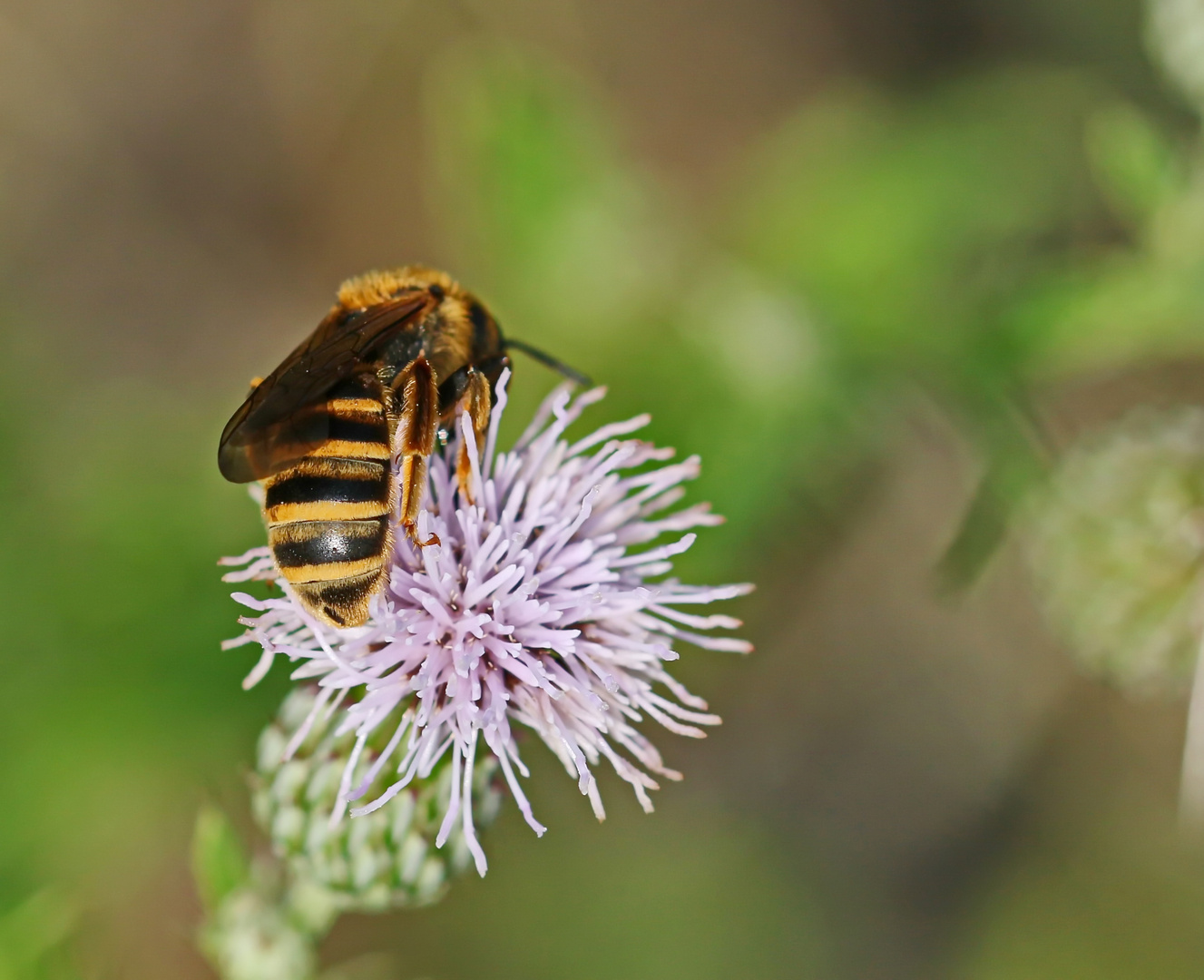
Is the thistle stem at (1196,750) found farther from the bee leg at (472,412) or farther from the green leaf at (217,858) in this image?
the green leaf at (217,858)

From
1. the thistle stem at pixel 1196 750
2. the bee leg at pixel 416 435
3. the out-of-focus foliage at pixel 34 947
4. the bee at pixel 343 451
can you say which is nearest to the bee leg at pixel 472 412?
the bee at pixel 343 451

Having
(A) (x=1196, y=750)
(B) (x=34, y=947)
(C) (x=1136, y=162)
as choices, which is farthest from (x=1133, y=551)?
(B) (x=34, y=947)

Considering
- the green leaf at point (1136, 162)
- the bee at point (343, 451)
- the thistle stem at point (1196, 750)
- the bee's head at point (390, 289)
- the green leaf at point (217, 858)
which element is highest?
the bee's head at point (390, 289)

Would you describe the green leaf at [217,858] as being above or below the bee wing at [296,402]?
below

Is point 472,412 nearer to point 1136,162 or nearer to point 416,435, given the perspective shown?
point 416,435

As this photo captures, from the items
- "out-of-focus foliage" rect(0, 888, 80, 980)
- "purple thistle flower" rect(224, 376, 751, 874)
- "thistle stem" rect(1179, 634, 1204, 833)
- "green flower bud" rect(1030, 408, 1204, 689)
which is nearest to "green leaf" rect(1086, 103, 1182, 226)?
"green flower bud" rect(1030, 408, 1204, 689)

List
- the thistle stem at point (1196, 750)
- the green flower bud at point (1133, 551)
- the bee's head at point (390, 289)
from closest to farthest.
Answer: the bee's head at point (390, 289) < the thistle stem at point (1196, 750) < the green flower bud at point (1133, 551)

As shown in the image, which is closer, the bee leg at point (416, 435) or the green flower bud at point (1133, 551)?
the bee leg at point (416, 435)
